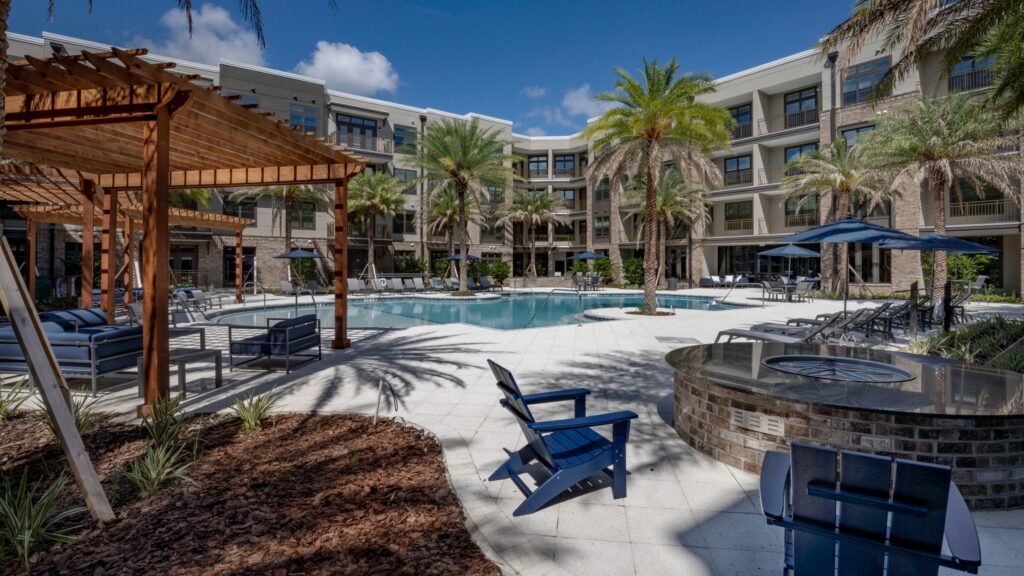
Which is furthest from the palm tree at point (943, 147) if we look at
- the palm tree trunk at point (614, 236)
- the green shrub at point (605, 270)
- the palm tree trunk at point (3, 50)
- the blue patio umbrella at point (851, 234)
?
the palm tree trunk at point (3, 50)

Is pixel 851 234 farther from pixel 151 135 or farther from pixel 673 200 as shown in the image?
pixel 673 200

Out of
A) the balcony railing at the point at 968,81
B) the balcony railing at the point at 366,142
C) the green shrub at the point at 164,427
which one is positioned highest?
the balcony railing at the point at 366,142

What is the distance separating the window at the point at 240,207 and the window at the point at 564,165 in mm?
22562

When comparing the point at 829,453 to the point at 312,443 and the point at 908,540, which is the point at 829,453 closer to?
the point at 908,540

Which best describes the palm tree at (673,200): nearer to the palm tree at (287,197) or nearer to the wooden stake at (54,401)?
the palm tree at (287,197)

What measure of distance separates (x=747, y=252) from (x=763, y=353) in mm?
29908

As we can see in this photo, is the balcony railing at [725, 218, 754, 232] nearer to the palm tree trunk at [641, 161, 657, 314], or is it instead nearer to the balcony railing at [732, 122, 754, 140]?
the balcony railing at [732, 122, 754, 140]

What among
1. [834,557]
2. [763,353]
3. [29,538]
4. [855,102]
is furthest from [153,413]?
[855,102]

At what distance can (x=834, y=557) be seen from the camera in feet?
6.48

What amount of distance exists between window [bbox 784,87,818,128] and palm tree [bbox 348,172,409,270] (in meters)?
22.4

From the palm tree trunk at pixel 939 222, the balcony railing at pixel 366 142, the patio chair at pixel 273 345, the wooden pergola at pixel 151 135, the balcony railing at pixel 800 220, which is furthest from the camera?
the balcony railing at pixel 366 142

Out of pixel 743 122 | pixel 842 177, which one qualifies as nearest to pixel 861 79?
pixel 743 122

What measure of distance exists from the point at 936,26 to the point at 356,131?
3124 cm

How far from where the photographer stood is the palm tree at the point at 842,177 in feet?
71.2
